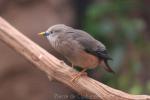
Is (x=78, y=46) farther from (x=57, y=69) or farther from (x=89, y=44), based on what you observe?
(x=57, y=69)

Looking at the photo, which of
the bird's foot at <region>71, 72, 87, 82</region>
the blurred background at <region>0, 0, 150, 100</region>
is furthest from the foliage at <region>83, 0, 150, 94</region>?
the bird's foot at <region>71, 72, 87, 82</region>

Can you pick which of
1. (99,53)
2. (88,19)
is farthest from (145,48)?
(99,53)

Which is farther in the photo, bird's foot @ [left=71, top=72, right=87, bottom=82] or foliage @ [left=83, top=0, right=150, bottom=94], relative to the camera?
foliage @ [left=83, top=0, right=150, bottom=94]

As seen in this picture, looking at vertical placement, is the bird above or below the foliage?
above

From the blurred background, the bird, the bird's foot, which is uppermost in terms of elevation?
the bird

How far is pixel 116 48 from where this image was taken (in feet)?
12.3

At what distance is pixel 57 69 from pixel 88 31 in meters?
1.48

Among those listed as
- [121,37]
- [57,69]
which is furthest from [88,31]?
[57,69]

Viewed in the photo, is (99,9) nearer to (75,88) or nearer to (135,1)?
(135,1)

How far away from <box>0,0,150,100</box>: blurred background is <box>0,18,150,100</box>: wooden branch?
1081mm

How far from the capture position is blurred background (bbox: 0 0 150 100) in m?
3.71

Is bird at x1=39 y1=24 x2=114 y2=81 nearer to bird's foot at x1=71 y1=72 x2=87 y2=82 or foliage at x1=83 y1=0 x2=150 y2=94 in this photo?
bird's foot at x1=71 y1=72 x2=87 y2=82

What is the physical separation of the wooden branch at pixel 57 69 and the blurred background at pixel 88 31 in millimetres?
1081

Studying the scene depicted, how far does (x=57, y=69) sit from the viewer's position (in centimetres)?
246
